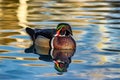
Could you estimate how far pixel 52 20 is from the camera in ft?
68.0

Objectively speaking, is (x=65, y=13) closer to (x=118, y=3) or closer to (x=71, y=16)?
(x=71, y=16)

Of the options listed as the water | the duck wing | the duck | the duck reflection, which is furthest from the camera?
the duck wing

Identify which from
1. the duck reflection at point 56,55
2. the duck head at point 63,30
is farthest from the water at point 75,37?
the duck head at point 63,30

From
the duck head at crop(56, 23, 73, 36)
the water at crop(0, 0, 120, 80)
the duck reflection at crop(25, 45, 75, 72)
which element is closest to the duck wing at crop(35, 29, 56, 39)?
the duck head at crop(56, 23, 73, 36)

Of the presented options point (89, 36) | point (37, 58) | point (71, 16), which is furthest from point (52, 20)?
point (37, 58)

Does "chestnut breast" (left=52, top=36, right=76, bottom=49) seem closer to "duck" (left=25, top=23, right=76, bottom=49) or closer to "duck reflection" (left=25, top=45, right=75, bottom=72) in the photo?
"duck" (left=25, top=23, right=76, bottom=49)

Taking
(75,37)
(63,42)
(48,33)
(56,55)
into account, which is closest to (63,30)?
(63,42)

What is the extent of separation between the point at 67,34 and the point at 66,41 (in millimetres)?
336

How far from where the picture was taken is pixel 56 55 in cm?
1466

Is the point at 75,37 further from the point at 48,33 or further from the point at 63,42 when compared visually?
the point at 63,42

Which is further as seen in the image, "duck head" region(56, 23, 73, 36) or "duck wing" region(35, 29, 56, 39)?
"duck wing" region(35, 29, 56, 39)

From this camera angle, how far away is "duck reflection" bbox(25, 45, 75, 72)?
43.3 feet

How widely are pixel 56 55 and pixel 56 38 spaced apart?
1.08 meters

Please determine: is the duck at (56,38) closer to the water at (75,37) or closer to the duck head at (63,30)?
the duck head at (63,30)
